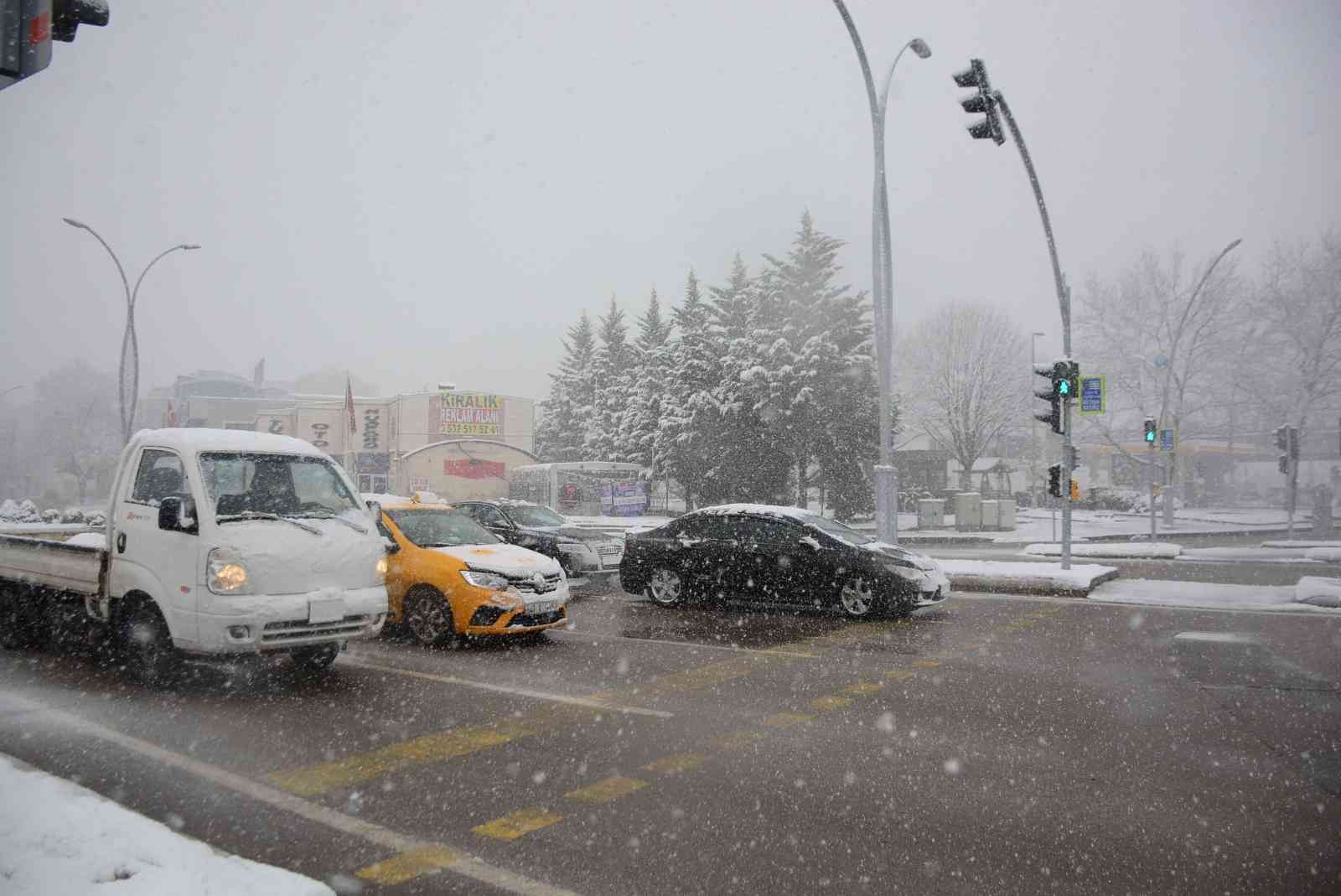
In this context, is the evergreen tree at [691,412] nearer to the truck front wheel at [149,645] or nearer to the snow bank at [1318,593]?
the snow bank at [1318,593]

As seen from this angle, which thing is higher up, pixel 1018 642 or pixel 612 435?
pixel 612 435

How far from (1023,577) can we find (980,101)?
7884mm

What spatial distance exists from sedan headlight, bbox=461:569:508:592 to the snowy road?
686mm

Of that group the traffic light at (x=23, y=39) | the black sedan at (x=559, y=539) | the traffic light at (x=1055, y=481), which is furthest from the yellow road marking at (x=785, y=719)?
the traffic light at (x=1055, y=481)

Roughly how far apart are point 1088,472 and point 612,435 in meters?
42.7

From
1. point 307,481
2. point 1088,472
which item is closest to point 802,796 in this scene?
point 307,481

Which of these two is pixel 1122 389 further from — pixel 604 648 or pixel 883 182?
pixel 604 648

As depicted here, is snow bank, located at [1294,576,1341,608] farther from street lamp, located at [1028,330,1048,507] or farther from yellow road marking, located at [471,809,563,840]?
street lamp, located at [1028,330,1048,507]

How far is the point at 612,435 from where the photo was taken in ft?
171

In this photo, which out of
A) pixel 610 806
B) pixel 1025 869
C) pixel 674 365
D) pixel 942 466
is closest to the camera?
pixel 1025 869

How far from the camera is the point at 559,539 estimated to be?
1578 centimetres

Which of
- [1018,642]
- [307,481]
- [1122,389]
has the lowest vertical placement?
[1018,642]

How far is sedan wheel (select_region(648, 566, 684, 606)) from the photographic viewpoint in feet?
45.8

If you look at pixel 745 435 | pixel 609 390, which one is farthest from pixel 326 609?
pixel 609 390
